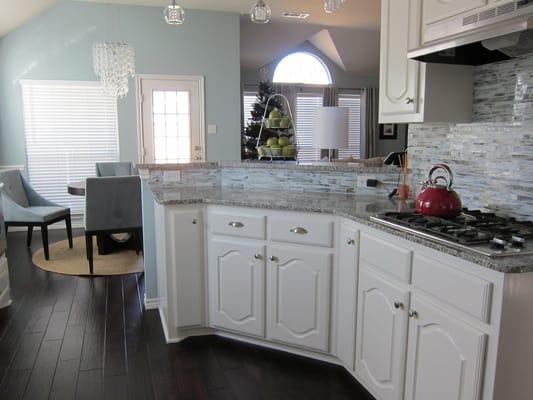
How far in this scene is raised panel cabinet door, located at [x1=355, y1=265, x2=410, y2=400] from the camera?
1.93 metres

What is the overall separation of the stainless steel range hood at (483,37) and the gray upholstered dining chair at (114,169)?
4273 millimetres

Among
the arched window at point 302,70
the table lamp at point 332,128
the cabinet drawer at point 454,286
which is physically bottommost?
the cabinet drawer at point 454,286

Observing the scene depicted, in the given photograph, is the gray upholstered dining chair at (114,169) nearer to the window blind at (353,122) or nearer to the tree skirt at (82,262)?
the tree skirt at (82,262)

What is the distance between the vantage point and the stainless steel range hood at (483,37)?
1591 mm

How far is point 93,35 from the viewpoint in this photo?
231 inches

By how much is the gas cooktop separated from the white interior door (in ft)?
14.8

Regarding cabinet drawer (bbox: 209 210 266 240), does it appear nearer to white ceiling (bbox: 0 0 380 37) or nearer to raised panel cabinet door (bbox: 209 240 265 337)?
raised panel cabinet door (bbox: 209 240 265 337)

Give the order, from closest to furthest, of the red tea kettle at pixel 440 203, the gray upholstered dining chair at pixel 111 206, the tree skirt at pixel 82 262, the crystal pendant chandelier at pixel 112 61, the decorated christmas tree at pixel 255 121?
the red tea kettle at pixel 440 203 → the gray upholstered dining chair at pixel 111 206 → the tree skirt at pixel 82 262 → the crystal pendant chandelier at pixel 112 61 → the decorated christmas tree at pixel 255 121

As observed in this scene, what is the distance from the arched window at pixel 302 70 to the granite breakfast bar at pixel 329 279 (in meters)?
5.88

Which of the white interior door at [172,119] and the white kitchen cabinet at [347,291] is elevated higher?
the white interior door at [172,119]

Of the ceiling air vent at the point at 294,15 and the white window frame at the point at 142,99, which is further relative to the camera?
the ceiling air vent at the point at 294,15

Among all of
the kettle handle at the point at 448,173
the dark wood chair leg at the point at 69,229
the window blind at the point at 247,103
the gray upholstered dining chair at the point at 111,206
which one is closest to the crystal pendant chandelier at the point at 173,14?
the gray upholstered dining chair at the point at 111,206

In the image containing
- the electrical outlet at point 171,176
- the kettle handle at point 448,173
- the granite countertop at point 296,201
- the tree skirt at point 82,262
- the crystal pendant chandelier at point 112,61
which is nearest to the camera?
the granite countertop at point 296,201

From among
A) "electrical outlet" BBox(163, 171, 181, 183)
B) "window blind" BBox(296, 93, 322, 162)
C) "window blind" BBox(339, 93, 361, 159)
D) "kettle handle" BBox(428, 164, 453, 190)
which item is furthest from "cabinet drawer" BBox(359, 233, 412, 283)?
"window blind" BBox(339, 93, 361, 159)
